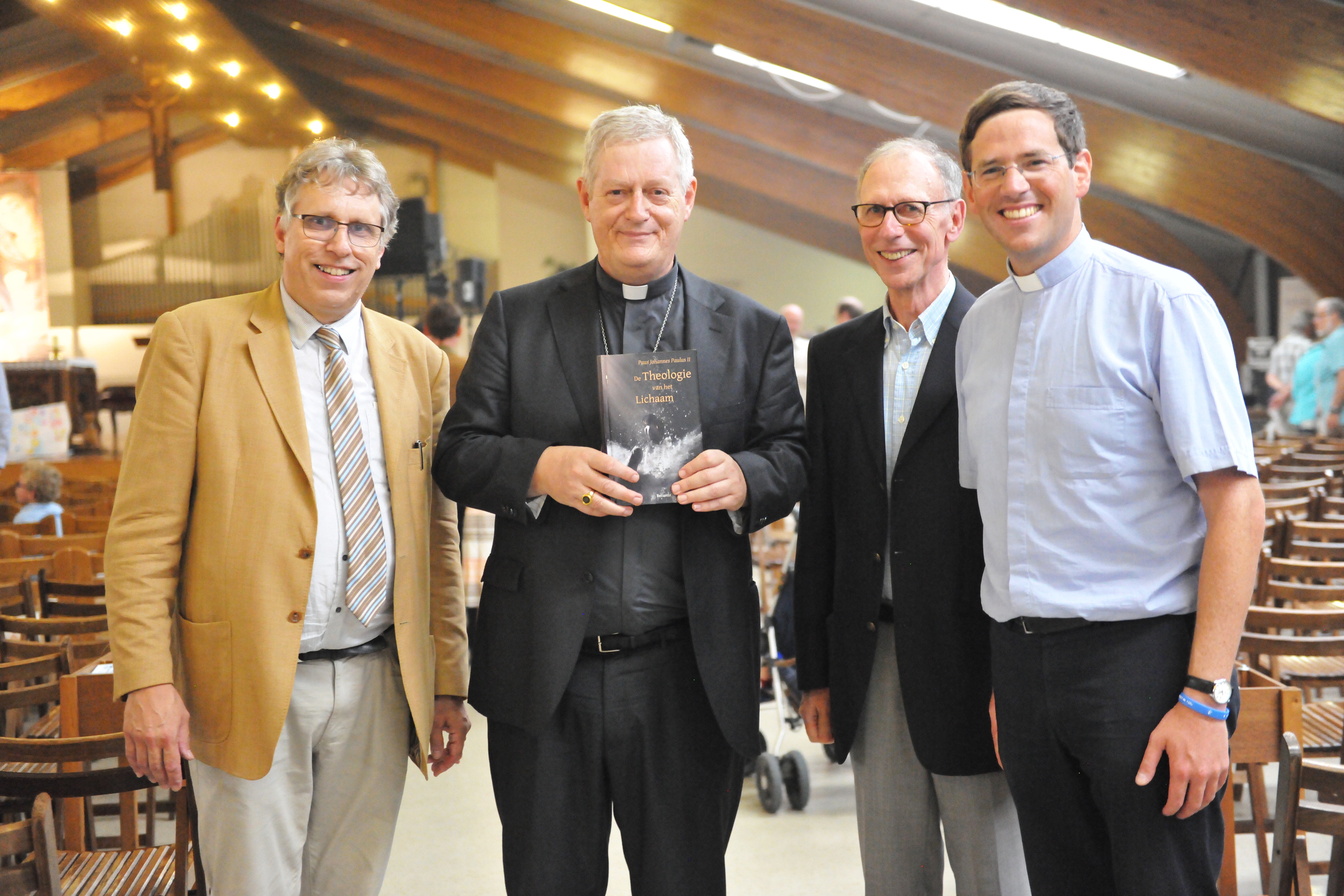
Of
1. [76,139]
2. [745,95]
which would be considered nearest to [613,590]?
[745,95]

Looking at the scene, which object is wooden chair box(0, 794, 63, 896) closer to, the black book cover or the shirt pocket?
the black book cover

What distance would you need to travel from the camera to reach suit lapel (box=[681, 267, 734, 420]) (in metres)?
1.85

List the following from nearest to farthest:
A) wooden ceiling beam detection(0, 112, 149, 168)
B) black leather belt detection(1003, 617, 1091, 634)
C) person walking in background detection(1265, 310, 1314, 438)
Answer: black leather belt detection(1003, 617, 1091, 634), person walking in background detection(1265, 310, 1314, 438), wooden ceiling beam detection(0, 112, 149, 168)

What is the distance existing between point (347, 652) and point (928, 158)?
4.51ft

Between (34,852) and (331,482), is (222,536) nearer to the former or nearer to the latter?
(331,482)

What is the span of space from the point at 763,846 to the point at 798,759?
0.36 m

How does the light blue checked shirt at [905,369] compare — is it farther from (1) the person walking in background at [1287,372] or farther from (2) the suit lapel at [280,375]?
(1) the person walking in background at [1287,372]

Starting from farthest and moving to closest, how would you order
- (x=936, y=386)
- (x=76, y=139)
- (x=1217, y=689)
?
(x=76, y=139) < (x=936, y=386) < (x=1217, y=689)

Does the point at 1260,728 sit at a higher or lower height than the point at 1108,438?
lower

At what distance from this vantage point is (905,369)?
199 cm

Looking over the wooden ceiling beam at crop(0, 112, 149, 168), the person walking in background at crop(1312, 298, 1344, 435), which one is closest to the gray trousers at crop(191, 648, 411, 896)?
the person walking in background at crop(1312, 298, 1344, 435)

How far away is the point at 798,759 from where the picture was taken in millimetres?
3857

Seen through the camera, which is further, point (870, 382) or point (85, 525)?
point (85, 525)

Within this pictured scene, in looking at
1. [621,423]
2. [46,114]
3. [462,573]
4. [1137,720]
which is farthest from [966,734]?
[46,114]
